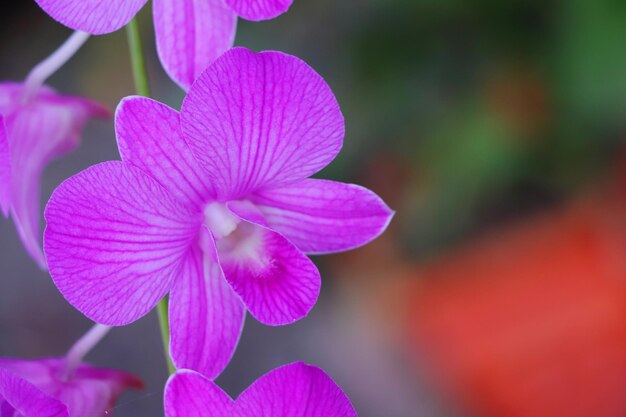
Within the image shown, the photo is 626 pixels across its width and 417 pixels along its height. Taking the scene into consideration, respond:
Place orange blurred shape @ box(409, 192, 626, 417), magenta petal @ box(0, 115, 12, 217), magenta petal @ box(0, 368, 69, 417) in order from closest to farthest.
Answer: magenta petal @ box(0, 368, 69, 417) < magenta petal @ box(0, 115, 12, 217) < orange blurred shape @ box(409, 192, 626, 417)

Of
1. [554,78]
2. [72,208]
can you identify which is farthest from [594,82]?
[72,208]

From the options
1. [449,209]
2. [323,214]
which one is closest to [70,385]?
[323,214]

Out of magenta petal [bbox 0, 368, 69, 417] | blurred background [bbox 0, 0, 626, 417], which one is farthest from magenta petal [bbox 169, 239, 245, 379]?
blurred background [bbox 0, 0, 626, 417]

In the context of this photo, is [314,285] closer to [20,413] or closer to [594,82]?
[20,413]

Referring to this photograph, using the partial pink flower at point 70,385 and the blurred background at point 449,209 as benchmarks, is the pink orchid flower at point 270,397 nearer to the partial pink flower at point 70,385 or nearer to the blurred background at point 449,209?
the partial pink flower at point 70,385

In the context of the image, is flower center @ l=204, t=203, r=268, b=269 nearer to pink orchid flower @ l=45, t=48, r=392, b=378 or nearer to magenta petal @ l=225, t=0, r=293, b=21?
pink orchid flower @ l=45, t=48, r=392, b=378

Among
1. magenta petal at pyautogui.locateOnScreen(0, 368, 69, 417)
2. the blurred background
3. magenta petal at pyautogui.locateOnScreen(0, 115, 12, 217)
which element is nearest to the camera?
magenta petal at pyautogui.locateOnScreen(0, 368, 69, 417)

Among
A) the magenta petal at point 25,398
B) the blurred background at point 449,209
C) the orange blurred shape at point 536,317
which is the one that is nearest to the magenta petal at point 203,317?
the magenta petal at point 25,398
